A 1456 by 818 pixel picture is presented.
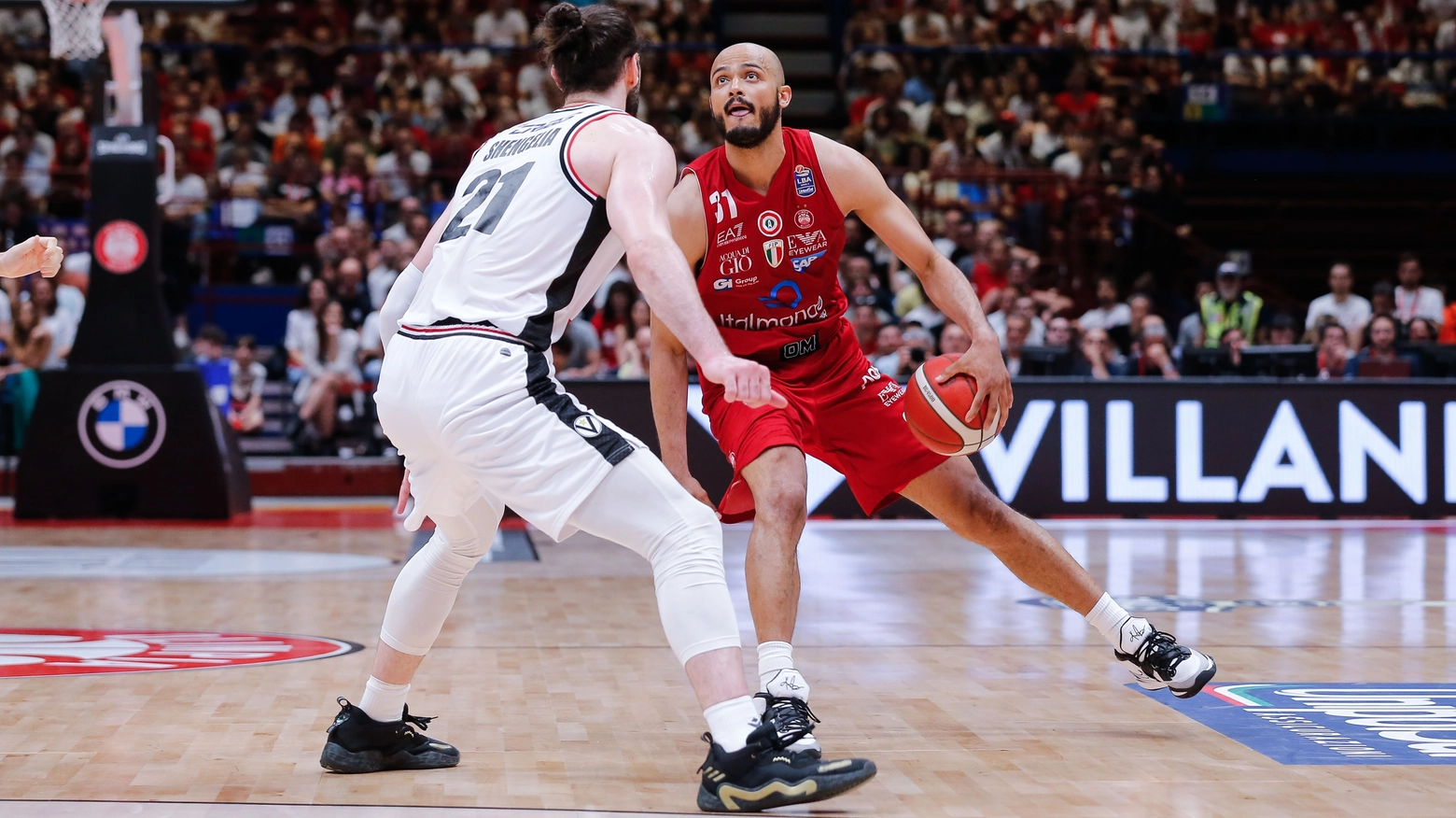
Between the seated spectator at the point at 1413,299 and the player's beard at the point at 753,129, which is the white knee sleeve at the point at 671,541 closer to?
the player's beard at the point at 753,129

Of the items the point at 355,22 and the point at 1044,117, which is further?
the point at 355,22

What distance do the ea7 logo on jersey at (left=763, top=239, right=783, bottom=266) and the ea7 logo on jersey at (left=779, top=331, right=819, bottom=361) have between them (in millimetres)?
263

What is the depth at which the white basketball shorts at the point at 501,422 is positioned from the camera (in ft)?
11.3

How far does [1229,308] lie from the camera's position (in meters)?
14.1

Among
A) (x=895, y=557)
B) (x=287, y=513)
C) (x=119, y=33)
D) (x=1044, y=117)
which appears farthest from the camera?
(x=1044, y=117)

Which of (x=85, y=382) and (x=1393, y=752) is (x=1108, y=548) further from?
(x=85, y=382)

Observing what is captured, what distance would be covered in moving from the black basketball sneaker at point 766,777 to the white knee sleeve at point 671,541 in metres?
0.23

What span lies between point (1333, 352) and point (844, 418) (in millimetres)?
8990

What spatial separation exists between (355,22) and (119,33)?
9.61m

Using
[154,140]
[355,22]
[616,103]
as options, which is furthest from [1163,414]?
[355,22]

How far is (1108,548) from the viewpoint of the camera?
912 centimetres

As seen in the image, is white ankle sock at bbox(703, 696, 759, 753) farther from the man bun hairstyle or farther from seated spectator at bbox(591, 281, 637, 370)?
seated spectator at bbox(591, 281, 637, 370)

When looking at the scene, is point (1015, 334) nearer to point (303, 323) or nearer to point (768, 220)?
point (303, 323)

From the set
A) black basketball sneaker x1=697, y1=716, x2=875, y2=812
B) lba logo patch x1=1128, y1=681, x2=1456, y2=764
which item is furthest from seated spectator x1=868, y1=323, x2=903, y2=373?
black basketball sneaker x1=697, y1=716, x2=875, y2=812
